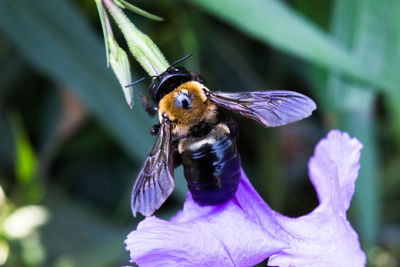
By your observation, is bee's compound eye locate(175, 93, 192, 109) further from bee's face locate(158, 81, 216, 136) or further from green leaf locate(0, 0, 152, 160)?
green leaf locate(0, 0, 152, 160)

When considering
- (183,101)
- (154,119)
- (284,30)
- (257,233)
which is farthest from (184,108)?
(154,119)

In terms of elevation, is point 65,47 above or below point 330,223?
above

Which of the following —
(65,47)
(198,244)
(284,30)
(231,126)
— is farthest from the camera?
(65,47)

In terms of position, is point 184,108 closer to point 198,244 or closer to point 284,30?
point 198,244

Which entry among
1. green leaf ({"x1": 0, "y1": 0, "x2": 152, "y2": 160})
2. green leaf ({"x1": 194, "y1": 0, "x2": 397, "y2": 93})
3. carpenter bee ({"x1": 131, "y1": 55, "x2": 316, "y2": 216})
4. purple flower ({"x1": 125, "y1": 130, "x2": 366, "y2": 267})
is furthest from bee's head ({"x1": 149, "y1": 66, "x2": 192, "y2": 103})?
green leaf ({"x1": 0, "y1": 0, "x2": 152, "y2": 160})

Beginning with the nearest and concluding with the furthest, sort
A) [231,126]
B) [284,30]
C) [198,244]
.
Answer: [198,244]
[231,126]
[284,30]

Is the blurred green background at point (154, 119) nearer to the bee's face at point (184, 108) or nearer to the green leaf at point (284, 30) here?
the green leaf at point (284, 30)

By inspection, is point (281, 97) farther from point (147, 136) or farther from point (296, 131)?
point (296, 131)

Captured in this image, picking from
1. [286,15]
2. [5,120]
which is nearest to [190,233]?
[286,15]
